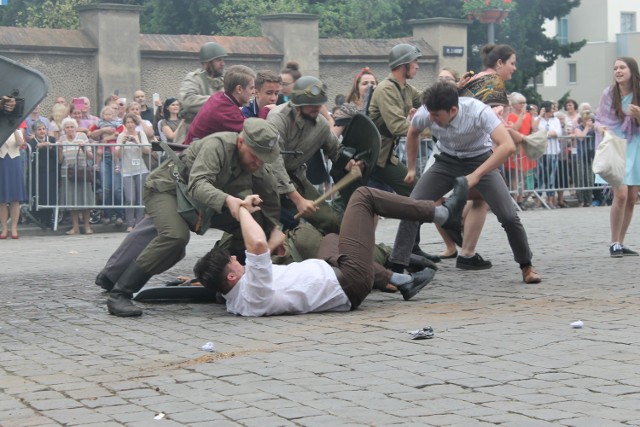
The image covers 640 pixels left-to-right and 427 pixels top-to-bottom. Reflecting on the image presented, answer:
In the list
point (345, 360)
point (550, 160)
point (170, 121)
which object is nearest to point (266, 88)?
point (345, 360)

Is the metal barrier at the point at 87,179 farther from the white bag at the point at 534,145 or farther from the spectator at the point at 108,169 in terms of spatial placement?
the white bag at the point at 534,145

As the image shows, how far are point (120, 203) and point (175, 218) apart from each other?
902 cm

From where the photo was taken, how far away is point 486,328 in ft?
26.0

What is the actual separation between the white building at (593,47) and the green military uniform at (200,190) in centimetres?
5675

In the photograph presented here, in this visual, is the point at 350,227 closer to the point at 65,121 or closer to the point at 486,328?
the point at 486,328

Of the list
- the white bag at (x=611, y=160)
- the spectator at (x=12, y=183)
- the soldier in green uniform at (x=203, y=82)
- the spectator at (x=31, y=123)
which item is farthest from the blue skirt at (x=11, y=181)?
the white bag at (x=611, y=160)

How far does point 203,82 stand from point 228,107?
2.03m

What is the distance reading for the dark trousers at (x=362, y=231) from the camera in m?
8.66

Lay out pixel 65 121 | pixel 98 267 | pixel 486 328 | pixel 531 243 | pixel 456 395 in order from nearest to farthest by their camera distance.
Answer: pixel 456 395 → pixel 486 328 → pixel 98 267 → pixel 531 243 → pixel 65 121

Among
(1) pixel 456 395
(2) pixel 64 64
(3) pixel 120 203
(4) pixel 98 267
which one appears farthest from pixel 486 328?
(2) pixel 64 64

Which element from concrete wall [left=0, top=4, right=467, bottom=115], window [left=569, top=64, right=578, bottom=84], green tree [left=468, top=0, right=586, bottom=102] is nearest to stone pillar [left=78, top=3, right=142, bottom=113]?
concrete wall [left=0, top=4, right=467, bottom=115]

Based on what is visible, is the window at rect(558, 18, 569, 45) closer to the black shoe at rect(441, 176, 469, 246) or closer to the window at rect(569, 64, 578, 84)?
the window at rect(569, 64, 578, 84)

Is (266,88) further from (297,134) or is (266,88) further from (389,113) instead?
(389,113)

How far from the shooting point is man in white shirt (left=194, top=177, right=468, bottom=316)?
836 centimetres
